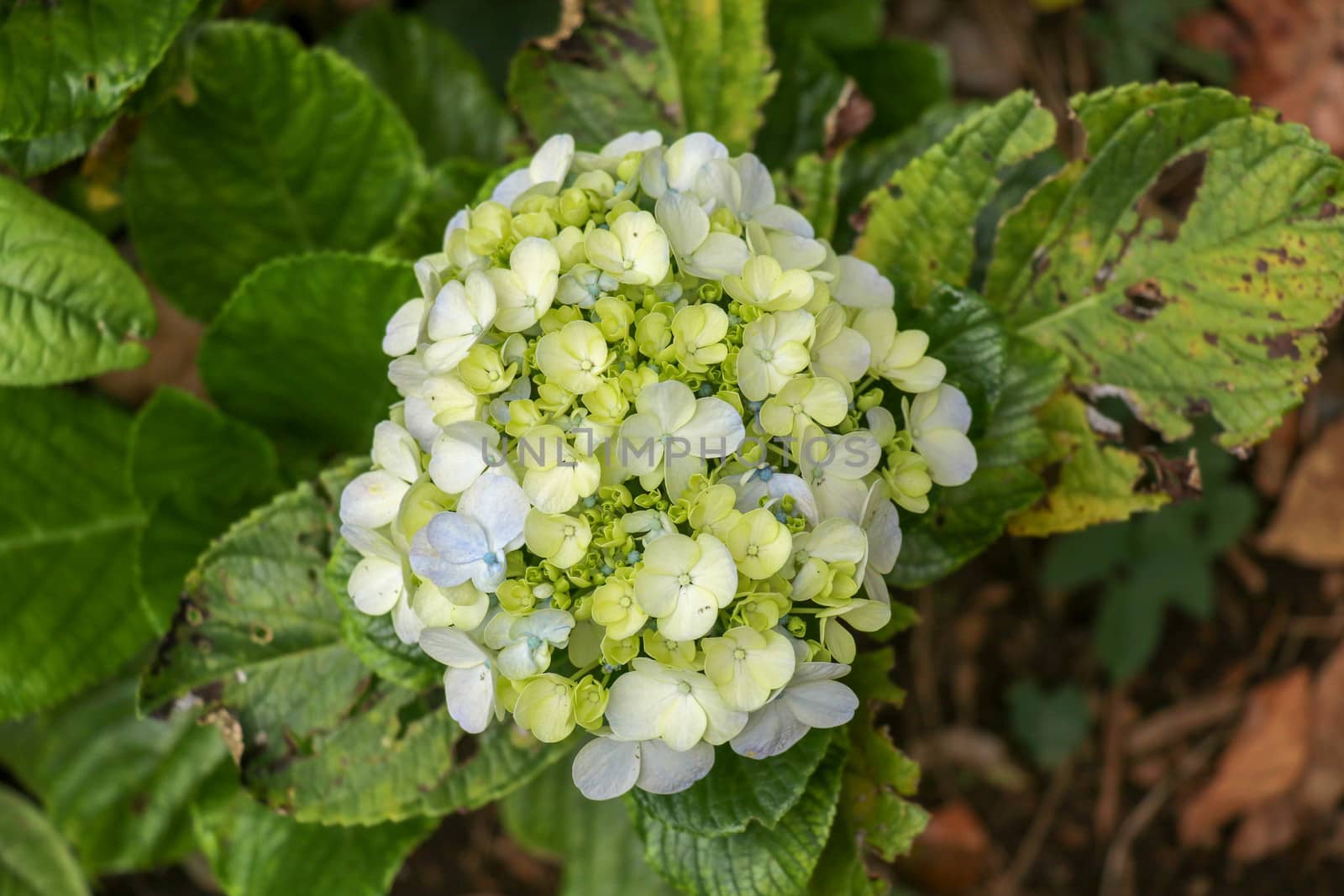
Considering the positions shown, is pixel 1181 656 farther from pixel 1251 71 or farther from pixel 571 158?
pixel 571 158

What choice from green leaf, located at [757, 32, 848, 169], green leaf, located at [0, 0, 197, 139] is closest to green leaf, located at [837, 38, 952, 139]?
green leaf, located at [757, 32, 848, 169]

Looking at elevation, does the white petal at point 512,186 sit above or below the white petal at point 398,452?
above

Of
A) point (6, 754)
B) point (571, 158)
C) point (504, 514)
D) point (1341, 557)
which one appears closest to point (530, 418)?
point (504, 514)

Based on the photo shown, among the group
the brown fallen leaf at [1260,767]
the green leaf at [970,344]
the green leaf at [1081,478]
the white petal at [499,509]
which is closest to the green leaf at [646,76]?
the green leaf at [970,344]

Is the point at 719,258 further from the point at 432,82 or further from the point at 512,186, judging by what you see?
the point at 432,82

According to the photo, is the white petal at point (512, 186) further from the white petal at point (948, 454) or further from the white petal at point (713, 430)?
the white petal at point (948, 454)

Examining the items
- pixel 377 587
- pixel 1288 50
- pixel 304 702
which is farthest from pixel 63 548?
pixel 1288 50
